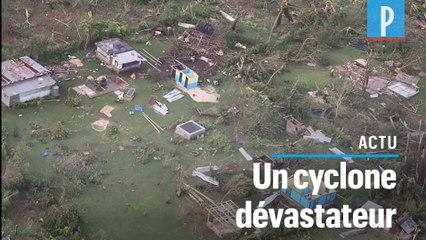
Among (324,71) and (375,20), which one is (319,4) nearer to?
(375,20)

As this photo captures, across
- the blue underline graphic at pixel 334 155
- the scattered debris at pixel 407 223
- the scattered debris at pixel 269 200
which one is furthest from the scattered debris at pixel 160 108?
the scattered debris at pixel 407 223

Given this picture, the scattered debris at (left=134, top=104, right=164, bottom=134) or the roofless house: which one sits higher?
the roofless house

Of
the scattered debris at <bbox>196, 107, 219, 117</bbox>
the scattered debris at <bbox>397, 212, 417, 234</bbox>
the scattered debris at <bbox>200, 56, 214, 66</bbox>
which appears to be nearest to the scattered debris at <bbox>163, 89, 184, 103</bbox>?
the scattered debris at <bbox>196, 107, 219, 117</bbox>

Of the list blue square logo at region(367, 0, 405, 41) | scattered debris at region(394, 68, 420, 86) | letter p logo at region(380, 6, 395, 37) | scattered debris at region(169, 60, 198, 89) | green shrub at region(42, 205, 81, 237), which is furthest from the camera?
letter p logo at region(380, 6, 395, 37)

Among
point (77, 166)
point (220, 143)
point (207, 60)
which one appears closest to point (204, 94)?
point (207, 60)

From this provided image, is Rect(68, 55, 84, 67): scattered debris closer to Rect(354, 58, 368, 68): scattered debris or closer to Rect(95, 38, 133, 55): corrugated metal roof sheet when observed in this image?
Rect(95, 38, 133, 55): corrugated metal roof sheet

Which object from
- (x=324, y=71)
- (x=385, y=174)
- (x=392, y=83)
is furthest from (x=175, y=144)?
(x=392, y=83)
